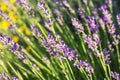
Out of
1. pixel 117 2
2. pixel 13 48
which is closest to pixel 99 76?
pixel 13 48

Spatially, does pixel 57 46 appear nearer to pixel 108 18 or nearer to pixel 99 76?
pixel 108 18

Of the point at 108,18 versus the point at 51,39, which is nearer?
the point at 51,39

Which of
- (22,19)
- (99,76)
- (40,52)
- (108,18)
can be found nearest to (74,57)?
(108,18)

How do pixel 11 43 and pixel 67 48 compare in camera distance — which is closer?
pixel 67 48

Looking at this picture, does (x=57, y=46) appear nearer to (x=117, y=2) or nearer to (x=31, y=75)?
(x=31, y=75)

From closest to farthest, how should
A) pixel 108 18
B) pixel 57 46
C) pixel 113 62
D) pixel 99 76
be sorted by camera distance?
1. pixel 57 46
2. pixel 108 18
3. pixel 99 76
4. pixel 113 62

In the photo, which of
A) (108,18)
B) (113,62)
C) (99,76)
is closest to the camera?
(108,18)

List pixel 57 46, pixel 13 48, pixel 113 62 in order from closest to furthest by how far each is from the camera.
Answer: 1. pixel 57 46
2. pixel 13 48
3. pixel 113 62

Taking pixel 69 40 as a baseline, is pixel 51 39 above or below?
below

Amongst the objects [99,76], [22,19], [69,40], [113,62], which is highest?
[22,19]
